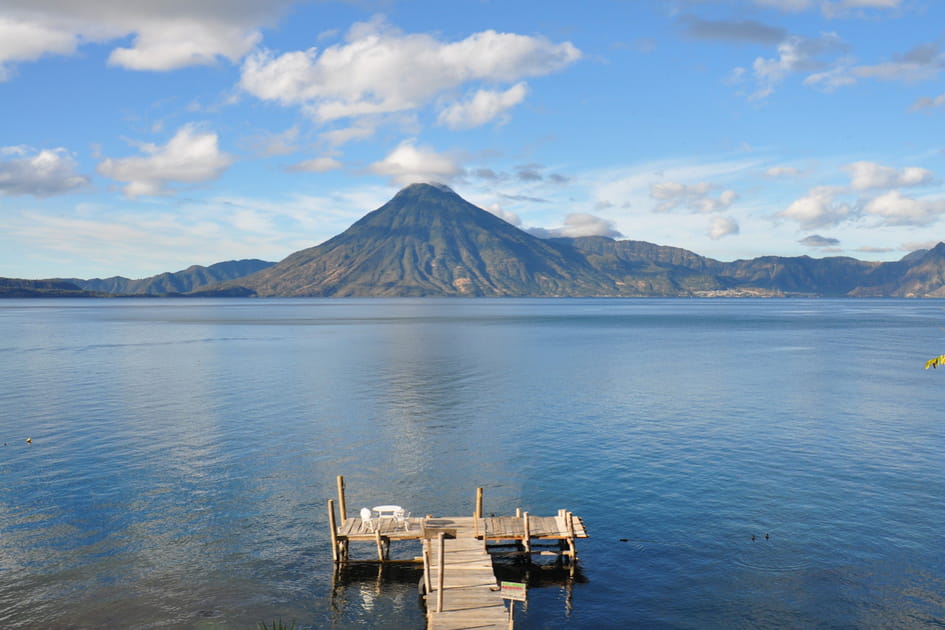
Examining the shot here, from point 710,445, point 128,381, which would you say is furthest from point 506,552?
point 128,381

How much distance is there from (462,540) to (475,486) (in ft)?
42.4

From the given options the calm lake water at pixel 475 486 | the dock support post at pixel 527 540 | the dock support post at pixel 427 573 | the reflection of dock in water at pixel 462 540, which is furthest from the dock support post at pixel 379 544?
the dock support post at pixel 527 540

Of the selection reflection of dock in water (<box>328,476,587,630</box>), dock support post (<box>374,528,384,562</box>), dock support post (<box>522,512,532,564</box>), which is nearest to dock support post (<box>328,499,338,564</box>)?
reflection of dock in water (<box>328,476,587,630</box>)

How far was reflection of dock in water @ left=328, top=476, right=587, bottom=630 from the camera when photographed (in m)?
35.1

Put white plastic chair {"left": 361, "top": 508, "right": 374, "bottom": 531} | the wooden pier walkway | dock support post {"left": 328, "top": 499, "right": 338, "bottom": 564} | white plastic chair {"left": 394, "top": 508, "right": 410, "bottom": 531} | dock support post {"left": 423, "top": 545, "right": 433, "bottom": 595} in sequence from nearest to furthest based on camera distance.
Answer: the wooden pier walkway → dock support post {"left": 423, "top": 545, "right": 433, "bottom": 595} → dock support post {"left": 328, "top": 499, "right": 338, "bottom": 564} → white plastic chair {"left": 394, "top": 508, "right": 410, "bottom": 531} → white plastic chair {"left": 361, "top": 508, "right": 374, "bottom": 531}

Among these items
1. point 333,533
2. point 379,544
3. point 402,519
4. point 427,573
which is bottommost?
point 427,573

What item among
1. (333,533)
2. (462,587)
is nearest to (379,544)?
(333,533)

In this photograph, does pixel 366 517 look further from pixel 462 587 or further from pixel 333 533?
pixel 462 587

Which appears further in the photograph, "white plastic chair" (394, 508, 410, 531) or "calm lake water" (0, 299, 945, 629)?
"white plastic chair" (394, 508, 410, 531)

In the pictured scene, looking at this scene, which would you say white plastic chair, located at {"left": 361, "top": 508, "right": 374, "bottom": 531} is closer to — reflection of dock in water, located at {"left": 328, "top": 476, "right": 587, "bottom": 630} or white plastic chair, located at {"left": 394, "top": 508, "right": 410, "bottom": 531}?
reflection of dock in water, located at {"left": 328, "top": 476, "right": 587, "bottom": 630}

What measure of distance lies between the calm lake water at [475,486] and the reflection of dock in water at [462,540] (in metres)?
1.45

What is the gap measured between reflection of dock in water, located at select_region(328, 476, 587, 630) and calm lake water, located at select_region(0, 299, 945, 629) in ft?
4.74

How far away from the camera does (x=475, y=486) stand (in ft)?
170

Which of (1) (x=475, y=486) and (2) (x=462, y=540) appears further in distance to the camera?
(1) (x=475, y=486)
